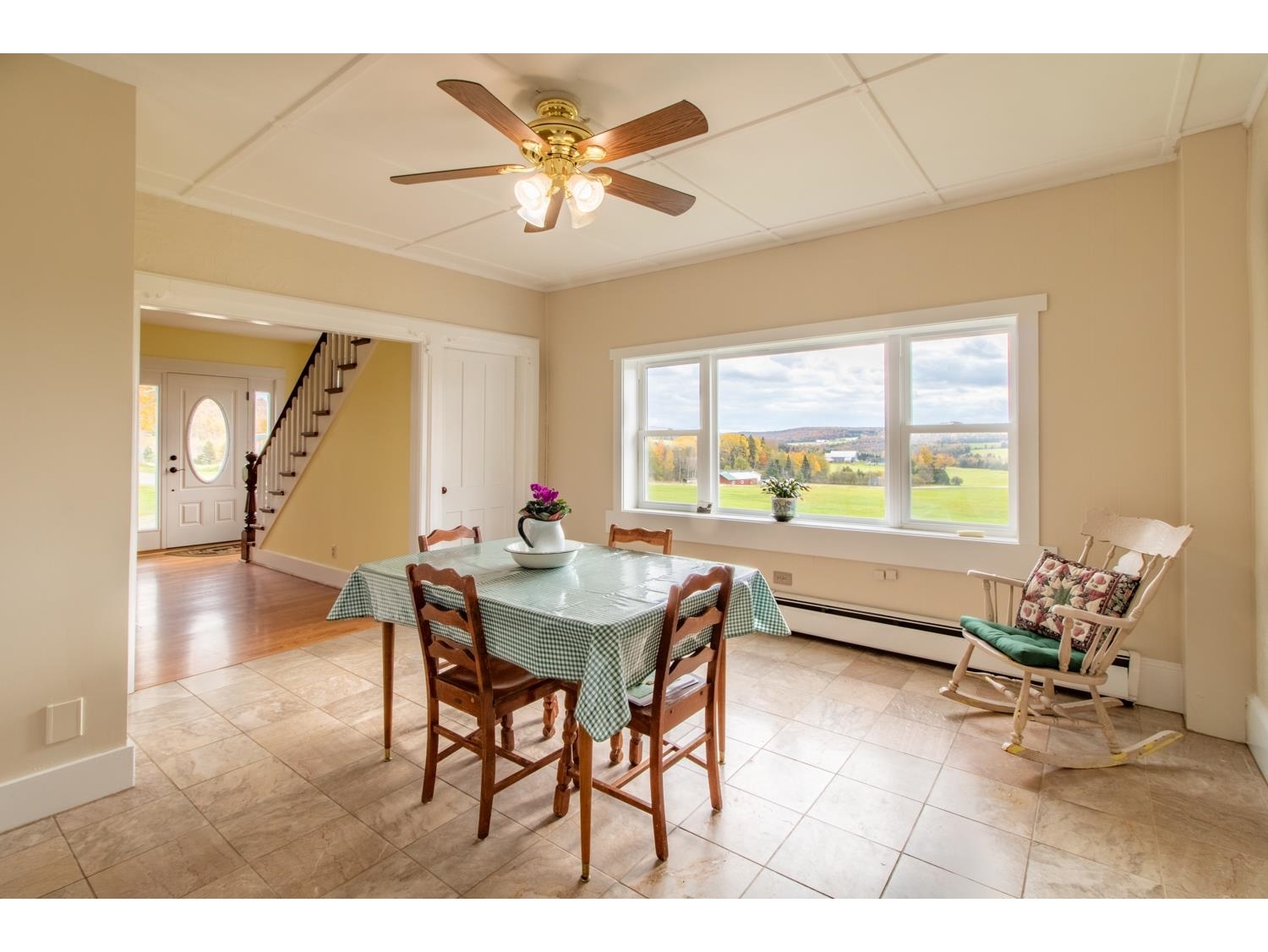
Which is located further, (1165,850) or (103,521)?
(103,521)

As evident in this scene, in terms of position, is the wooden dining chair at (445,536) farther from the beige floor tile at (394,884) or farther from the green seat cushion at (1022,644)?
the green seat cushion at (1022,644)

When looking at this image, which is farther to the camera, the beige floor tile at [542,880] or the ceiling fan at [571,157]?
the ceiling fan at [571,157]

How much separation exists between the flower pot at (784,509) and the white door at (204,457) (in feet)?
23.6

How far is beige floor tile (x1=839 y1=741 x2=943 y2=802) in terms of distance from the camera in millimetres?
2305

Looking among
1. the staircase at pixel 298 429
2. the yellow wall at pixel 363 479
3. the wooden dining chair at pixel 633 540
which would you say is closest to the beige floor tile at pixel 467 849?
the wooden dining chair at pixel 633 540

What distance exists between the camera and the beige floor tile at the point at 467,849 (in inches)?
72.1

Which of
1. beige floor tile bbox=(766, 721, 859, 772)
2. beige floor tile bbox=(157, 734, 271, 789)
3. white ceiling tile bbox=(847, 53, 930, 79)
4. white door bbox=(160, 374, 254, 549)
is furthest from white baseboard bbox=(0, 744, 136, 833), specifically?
white door bbox=(160, 374, 254, 549)

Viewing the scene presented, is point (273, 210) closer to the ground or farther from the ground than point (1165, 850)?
farther from the ground

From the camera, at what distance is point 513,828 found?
2061 millimetres

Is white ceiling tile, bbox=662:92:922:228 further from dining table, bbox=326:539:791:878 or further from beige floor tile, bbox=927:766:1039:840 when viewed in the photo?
beige floor tile, bbox=927:766:1039:840

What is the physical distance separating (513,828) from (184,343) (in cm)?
785

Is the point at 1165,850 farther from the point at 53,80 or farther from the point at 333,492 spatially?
the point at 333,492

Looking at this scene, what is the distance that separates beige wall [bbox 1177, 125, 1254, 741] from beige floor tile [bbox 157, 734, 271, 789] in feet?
13.6
